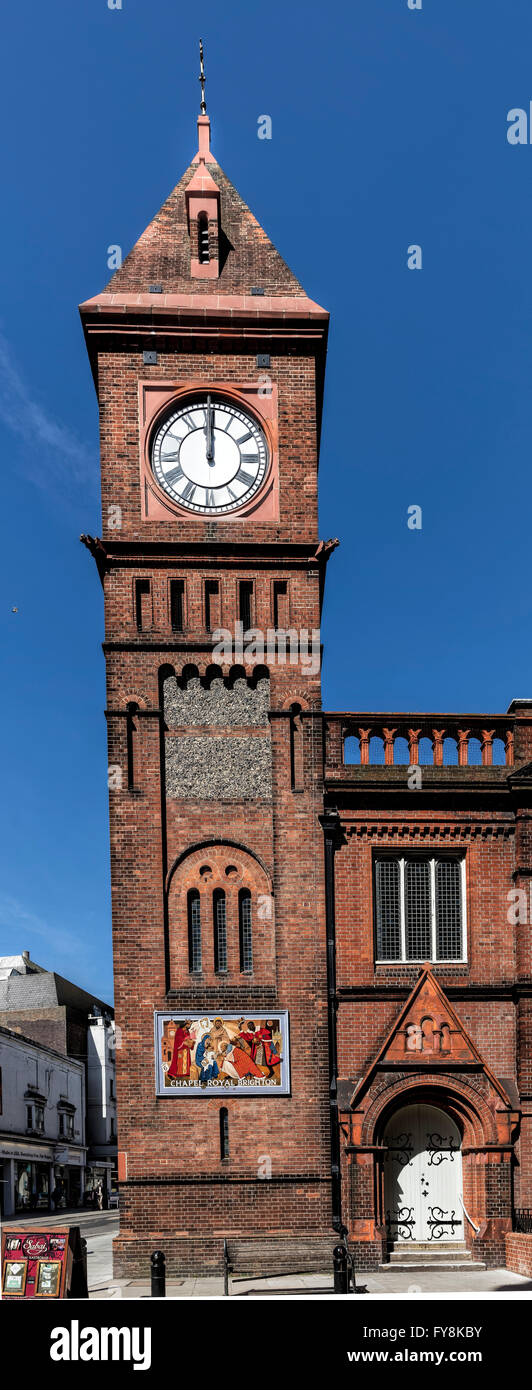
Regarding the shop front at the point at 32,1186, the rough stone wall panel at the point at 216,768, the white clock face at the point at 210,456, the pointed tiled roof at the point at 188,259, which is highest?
the pointed tiled roof at the point at 188,259

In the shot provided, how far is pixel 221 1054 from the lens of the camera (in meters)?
20.1

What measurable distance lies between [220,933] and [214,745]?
3367 mm

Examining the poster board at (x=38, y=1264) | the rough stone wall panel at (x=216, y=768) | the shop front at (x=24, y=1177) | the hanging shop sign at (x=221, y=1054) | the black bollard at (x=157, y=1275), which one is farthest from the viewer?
the shop front at (x=24, y=1177)

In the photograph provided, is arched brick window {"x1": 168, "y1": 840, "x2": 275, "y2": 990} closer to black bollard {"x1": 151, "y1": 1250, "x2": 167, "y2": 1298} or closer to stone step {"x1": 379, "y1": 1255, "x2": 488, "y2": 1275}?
stone step {"x1": 379, "y1": 1255, "x2": 488, "y2": 1275}

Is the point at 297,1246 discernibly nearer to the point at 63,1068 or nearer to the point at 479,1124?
the point at 479,1124

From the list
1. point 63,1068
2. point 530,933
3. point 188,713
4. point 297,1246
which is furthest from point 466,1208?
point 63,1068

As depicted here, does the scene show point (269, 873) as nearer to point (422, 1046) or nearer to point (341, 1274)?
point (422, 1046)

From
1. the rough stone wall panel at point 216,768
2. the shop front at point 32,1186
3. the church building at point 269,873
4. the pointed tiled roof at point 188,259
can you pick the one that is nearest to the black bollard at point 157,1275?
the church building at point 269,873

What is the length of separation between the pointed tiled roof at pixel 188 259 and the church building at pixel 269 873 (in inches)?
5.3

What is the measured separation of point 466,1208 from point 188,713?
10.00 m

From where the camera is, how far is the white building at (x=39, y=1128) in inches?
2041

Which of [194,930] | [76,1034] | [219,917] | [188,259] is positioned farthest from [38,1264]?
[76,1034]

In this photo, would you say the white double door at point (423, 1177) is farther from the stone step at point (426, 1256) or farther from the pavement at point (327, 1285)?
the pavement at point (327, 1285)

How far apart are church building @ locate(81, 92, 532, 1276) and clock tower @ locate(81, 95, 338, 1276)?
0.04 meters
